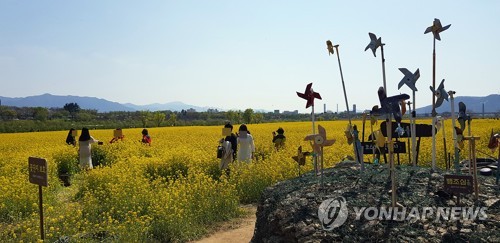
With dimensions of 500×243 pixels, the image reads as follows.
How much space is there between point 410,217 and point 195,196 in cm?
456

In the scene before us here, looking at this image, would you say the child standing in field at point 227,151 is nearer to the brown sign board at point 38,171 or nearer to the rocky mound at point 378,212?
the rocky mound at point 378,212

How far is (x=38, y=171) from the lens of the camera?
18.6ft

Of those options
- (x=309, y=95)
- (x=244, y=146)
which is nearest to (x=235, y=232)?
(x=309, y=95)

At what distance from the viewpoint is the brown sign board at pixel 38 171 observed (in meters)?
5.54

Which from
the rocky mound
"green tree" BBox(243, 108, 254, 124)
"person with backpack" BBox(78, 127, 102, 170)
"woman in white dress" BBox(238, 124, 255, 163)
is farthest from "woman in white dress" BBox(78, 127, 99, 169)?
"green tree" BBox(243, 108, 254, 124)

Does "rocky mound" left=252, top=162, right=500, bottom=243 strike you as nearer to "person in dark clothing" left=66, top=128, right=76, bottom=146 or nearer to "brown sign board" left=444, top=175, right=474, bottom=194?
"brown sign board" left=444, top=175, right=474, bottom=194

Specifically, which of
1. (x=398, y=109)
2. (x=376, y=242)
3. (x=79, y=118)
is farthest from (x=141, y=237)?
(x=79, y=118)

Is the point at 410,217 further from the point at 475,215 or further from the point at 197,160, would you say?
the point at 197,160

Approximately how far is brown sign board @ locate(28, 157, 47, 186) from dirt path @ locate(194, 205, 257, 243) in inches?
102

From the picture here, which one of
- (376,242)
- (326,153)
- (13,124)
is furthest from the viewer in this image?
(13,124)

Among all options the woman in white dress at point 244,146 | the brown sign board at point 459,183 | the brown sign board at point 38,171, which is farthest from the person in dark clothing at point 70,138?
the brown sign board at point 459,183

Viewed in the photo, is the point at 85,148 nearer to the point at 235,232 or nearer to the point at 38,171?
the point at 38,171

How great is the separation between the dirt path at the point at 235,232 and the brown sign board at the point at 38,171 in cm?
258

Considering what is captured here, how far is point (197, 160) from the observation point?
11.6 metres
